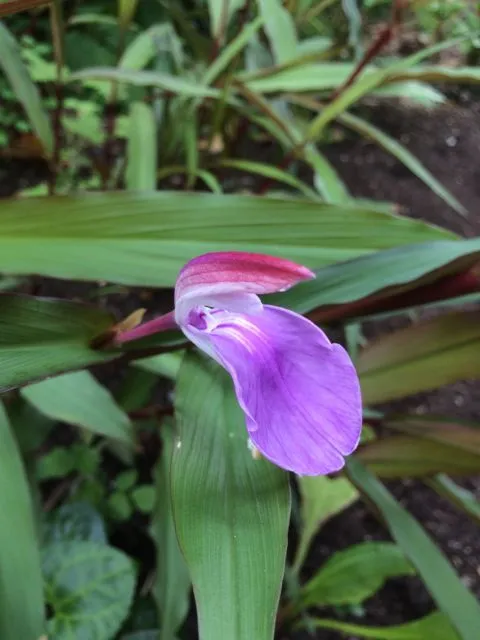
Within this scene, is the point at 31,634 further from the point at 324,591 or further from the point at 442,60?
the point at 442,60

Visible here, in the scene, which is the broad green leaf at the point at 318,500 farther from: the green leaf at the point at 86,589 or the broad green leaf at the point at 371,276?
the broad green leaf at the point at 371,276

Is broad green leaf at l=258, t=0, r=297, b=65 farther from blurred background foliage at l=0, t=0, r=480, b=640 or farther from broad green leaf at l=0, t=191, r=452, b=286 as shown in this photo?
broad green leaf at l=0, t=191, r=452, b=286

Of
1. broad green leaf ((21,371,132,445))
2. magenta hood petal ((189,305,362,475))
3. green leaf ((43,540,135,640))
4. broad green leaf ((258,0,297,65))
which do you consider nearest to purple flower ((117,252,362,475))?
magenta hood petal ((189,305,362,475))

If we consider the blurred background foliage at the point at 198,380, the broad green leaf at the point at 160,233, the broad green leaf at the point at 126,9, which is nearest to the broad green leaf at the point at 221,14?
the blurred background foliage at the point at 198,380

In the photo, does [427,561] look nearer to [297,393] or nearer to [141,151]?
[297,393]

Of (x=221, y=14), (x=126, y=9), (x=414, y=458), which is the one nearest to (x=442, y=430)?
(x=414, y=458)

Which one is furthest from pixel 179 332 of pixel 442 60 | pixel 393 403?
pixel 442 60
